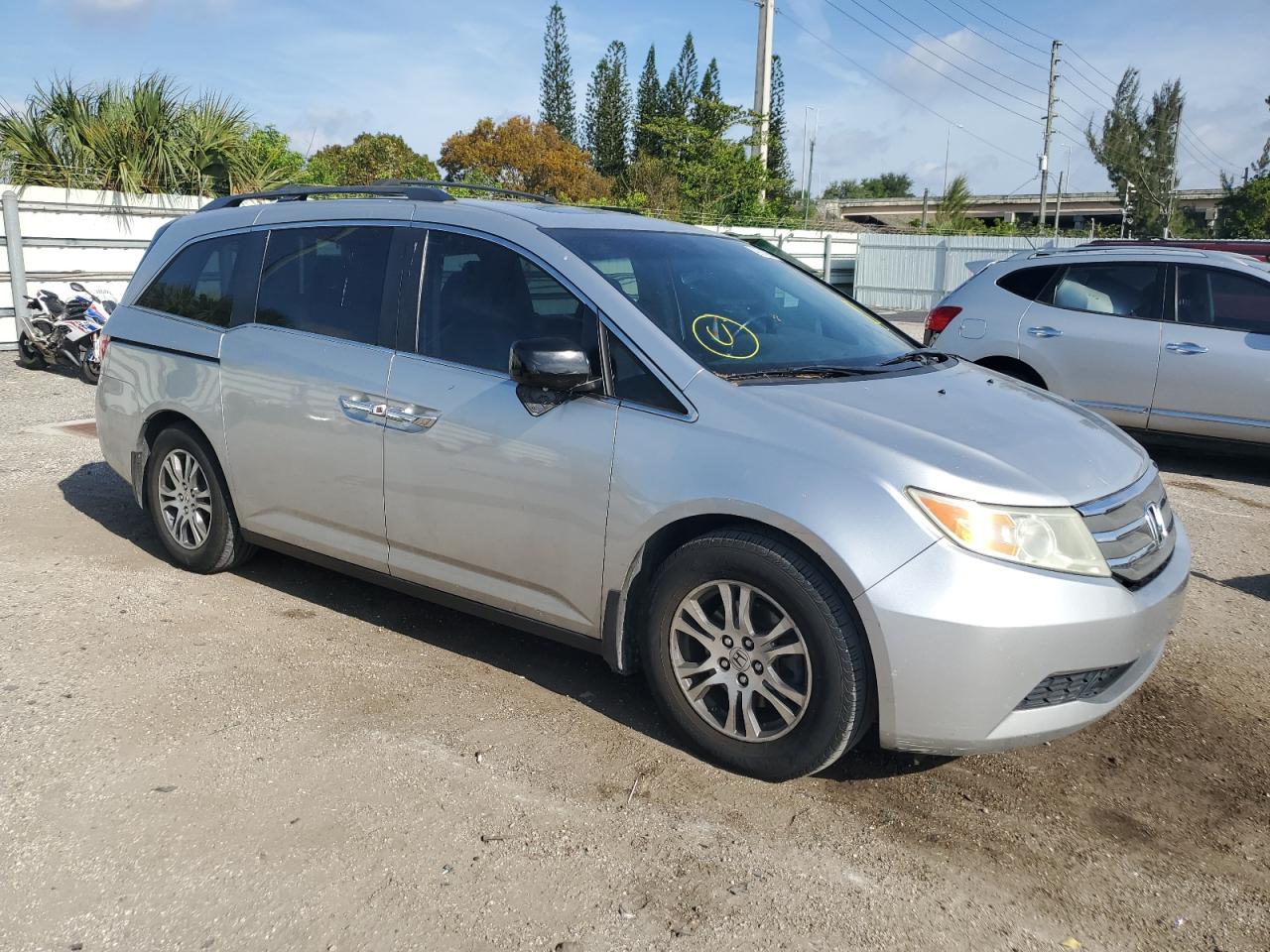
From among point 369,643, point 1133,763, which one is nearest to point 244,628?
point 369,643

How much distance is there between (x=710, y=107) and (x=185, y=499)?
42646 mm

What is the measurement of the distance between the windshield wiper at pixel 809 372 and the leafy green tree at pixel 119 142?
11.9m

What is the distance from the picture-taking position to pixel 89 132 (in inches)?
512

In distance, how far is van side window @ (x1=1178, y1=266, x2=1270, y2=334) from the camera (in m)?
7.65

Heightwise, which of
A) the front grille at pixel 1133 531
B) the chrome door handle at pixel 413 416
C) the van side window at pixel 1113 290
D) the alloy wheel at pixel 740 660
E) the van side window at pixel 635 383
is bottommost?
the alloy wheel at pixel 740 660

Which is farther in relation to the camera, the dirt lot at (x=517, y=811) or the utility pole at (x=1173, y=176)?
the utility pole at (x=1173, y=176)

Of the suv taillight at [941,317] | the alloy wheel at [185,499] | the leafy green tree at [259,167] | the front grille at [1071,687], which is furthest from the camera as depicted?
the leafy green tree at [259,167]

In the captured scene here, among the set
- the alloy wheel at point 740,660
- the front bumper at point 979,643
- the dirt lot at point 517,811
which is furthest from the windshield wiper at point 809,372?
the dirt lot at point 517,811

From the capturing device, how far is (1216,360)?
7.65m

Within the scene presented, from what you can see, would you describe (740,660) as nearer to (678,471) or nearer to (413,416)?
(678,471)

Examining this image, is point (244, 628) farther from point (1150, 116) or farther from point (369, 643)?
point (1150, 116)

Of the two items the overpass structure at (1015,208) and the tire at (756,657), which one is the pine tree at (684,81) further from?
the tire at (756,657)

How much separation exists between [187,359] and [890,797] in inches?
144

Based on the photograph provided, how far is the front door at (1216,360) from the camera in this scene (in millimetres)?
7543
